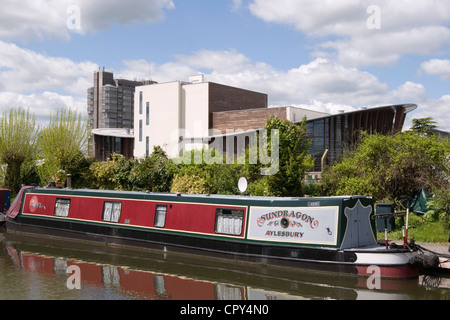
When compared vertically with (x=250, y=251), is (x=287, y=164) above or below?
above

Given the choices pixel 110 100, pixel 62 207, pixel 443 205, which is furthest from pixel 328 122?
pixel 110 100

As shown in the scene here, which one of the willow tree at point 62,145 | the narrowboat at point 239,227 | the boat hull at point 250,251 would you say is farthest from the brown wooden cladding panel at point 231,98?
the boat hull at point 250,251

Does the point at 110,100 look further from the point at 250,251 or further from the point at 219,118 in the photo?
the point at 250,251

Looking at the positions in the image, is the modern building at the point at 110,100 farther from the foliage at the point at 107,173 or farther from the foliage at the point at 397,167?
the foliage at the point at 397,167

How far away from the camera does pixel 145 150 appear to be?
48.2 m

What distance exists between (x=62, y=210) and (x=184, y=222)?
6.40 m

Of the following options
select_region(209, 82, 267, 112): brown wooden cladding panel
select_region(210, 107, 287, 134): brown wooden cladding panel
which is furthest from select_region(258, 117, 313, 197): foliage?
select_region(209, 82, 267, 112): brown wooden cladding panel

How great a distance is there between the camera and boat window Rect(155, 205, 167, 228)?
15706 millimetres

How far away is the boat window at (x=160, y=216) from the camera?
51.5ft

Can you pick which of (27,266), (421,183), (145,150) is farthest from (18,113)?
(421,183)

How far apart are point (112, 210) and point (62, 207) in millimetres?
2932

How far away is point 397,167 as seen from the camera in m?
18.2

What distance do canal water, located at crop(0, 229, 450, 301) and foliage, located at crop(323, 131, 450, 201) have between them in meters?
6.77

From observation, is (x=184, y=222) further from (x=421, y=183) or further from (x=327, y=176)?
(x=421, y=183)
